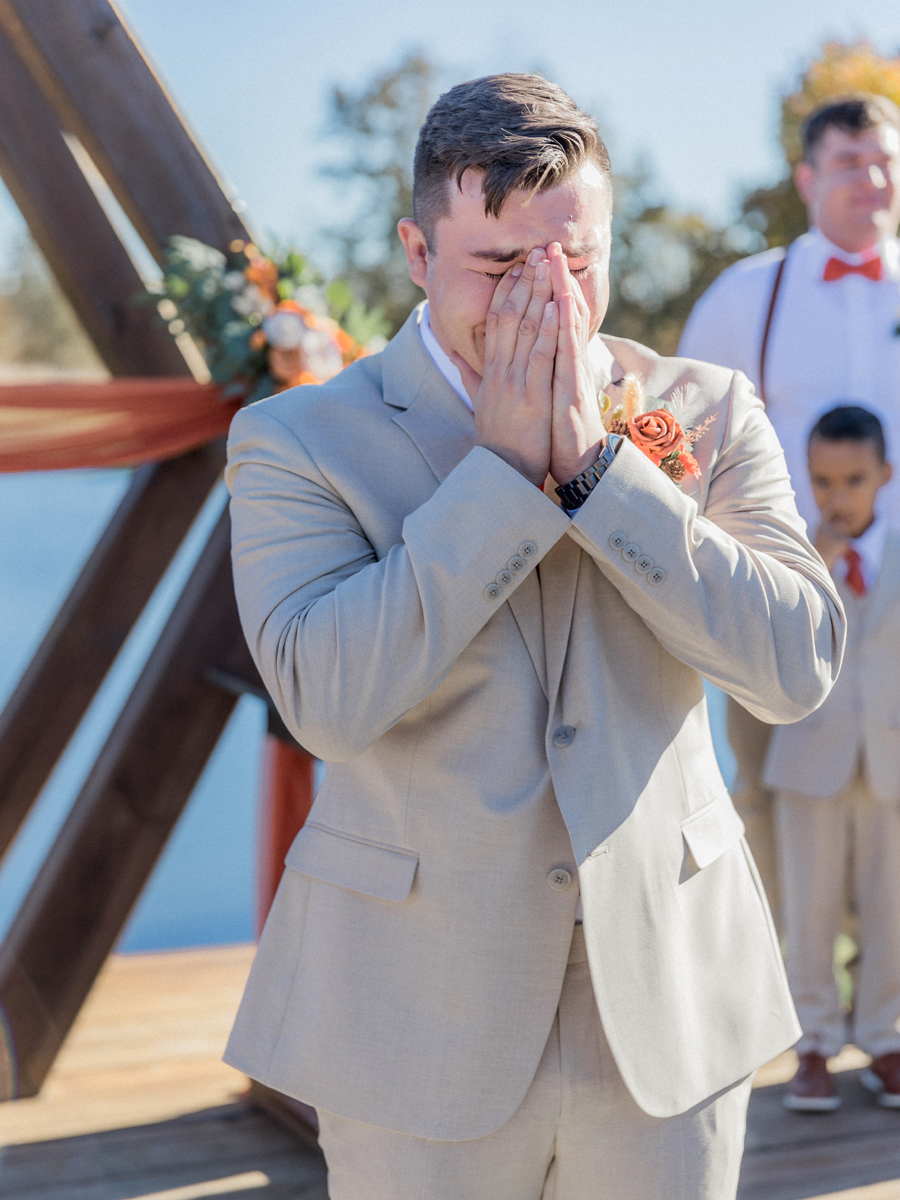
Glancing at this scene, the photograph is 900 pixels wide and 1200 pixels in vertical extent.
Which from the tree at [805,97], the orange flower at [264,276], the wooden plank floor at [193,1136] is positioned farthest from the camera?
the tree at [805,97]

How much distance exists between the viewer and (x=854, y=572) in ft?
10.7

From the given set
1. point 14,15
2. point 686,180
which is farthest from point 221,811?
point 686,180

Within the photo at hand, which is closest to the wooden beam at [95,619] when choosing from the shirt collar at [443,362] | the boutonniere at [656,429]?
the shirt collar at [443,362]

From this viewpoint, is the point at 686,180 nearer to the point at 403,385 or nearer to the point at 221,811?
the point at 221,811

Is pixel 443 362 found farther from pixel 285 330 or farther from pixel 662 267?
pixel 662 267

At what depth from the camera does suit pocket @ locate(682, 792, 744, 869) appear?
4.60 feet

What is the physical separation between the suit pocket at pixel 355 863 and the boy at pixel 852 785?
2.10m

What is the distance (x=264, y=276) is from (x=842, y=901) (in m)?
2.22

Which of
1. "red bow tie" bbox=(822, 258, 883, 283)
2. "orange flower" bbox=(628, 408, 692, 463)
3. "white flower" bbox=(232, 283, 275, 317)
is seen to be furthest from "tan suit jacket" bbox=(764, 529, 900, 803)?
"orange flower" bbox=(628, 408, 692, 463)

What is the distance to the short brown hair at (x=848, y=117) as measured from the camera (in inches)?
129

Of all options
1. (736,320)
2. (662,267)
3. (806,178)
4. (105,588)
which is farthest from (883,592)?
(662,267)

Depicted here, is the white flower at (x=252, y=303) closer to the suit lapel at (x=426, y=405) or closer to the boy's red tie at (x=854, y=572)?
the boy's red tie at (x=854, y=572)

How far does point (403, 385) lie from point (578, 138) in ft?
1.11

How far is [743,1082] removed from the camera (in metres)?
1.44
